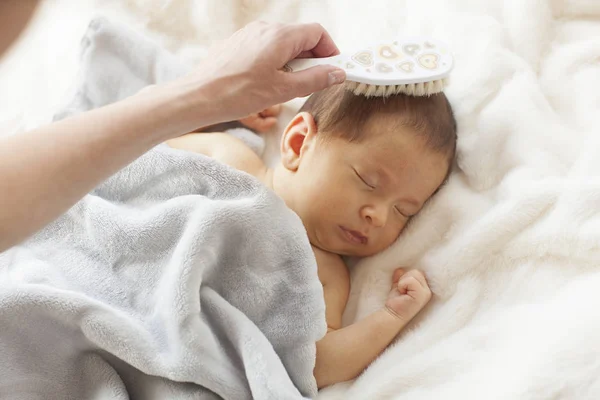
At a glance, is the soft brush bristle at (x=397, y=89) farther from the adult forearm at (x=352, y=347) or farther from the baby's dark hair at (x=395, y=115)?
the adult forearm at (x=352, y=347)

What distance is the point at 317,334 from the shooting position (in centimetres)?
94

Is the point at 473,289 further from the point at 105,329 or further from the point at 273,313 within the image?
the point at 105,329

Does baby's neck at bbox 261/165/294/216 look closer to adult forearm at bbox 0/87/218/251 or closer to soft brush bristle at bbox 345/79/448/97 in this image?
soft brush bristle at bbox 345/79/448/97

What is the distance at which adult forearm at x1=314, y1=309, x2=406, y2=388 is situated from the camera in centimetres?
99

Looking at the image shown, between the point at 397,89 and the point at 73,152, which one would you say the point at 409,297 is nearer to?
the point at 397,89

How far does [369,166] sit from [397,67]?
0.55ft

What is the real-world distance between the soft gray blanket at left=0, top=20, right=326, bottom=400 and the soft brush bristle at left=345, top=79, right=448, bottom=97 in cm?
23

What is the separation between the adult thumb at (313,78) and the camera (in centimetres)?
86

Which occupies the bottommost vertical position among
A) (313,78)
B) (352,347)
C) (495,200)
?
(352,347)

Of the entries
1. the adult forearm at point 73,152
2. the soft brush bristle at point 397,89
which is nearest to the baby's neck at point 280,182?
the soft brush bristle at point 397,89

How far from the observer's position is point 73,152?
0.70m

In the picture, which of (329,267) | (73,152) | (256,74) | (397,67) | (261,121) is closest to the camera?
(73,152)

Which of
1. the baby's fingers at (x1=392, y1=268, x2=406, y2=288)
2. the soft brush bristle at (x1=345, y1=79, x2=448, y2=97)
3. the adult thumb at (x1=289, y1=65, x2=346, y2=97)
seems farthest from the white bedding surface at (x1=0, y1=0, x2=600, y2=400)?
the adult thumb at (x1=289, y1=65, x2=346, y2=97)

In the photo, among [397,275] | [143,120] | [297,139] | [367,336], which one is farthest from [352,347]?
[143,120]
